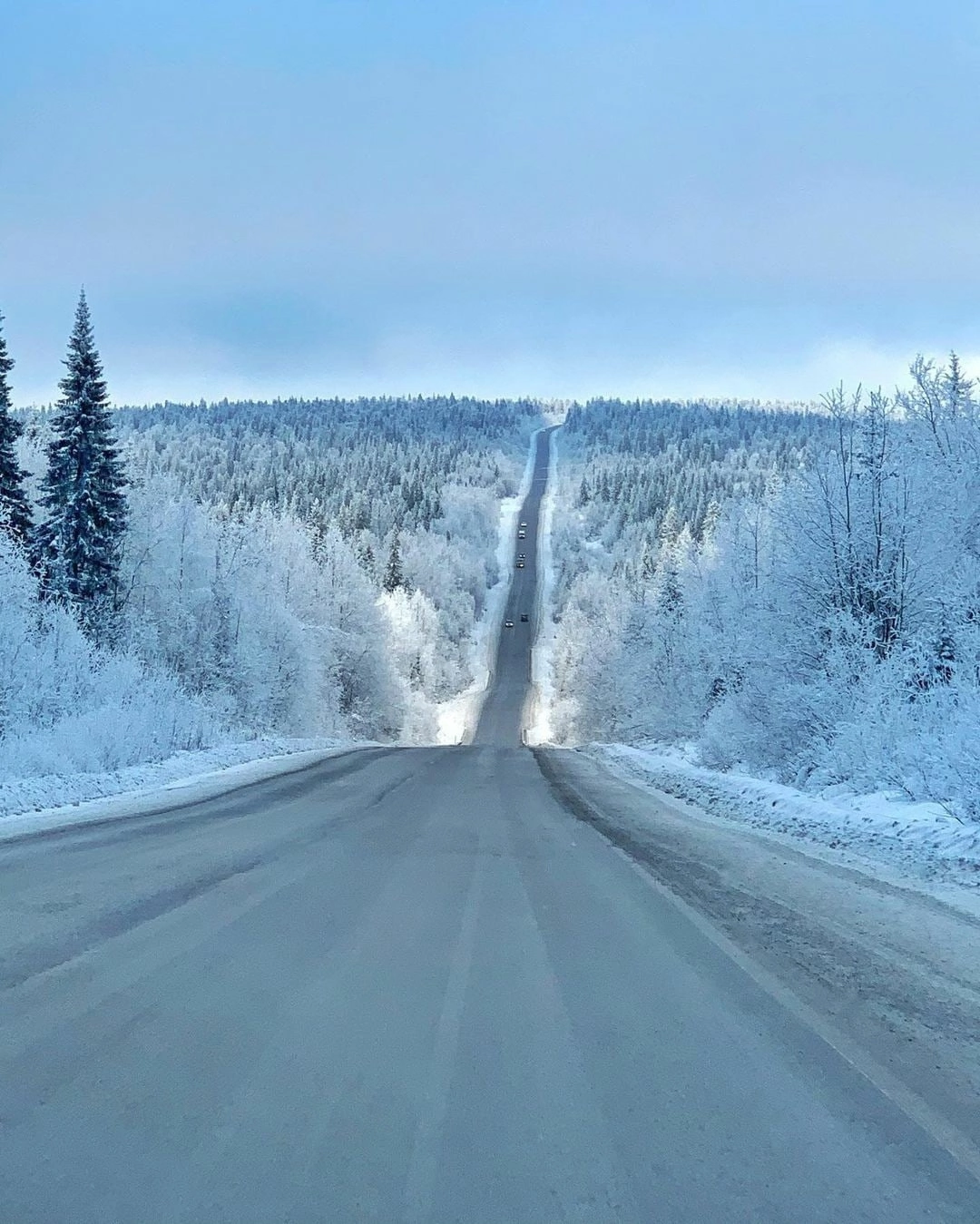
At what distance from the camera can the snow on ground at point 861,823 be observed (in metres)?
7.37

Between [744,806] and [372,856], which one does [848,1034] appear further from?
[744,806]

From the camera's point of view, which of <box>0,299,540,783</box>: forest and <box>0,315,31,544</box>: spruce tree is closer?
<box>0,299,540,783</box>: forest

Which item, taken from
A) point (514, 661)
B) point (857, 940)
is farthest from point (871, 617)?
point (514, 661)

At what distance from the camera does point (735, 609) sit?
Answer: 1008 inches

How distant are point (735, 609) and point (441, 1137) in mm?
24239

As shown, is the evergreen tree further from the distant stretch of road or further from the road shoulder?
the road shoulder

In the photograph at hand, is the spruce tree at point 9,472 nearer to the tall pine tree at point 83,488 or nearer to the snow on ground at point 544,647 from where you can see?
the tall pine tree at point 83,488

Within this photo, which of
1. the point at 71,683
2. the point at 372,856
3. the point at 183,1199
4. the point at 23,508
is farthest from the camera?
the point at 23,508

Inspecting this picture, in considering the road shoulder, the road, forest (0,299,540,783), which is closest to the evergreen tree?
forest (0,299,540,783)

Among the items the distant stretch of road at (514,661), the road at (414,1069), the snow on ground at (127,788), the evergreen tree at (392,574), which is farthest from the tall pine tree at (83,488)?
the evergreen tree at (392,574)

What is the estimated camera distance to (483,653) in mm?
99938

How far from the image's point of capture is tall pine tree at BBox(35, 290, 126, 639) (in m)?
29.0

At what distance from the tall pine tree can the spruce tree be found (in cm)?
129

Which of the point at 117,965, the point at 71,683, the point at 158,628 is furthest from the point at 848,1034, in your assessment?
the point at 158,628
